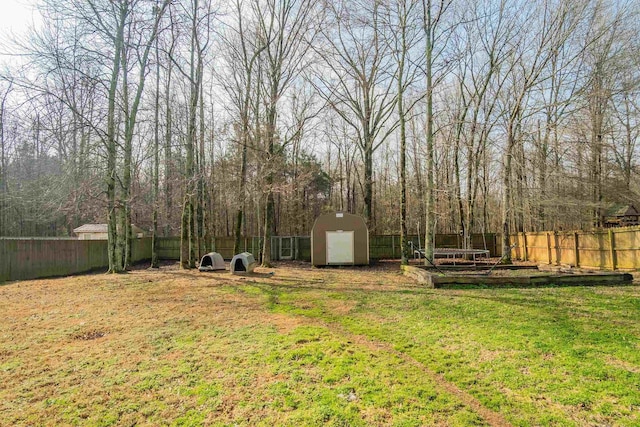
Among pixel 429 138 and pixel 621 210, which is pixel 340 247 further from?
pixel 621 210

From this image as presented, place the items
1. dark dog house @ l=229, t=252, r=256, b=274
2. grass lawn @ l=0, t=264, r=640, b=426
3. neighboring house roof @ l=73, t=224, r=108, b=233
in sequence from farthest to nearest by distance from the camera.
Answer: neighboring house roof @ l=73, t=224, r=108, b=233 < dark dog house @ l=229, t=252, r=256, b=274 < grass lawn @ l=0, t=264, r=640, b=426

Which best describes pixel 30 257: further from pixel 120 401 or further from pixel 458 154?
pixel 458 154

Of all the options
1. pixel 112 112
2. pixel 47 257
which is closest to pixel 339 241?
pixel 112 112

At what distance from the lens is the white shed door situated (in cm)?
1752

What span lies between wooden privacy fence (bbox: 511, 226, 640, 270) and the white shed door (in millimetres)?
8599

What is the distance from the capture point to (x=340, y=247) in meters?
17.6

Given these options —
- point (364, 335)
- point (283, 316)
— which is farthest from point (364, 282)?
point (364, 335)

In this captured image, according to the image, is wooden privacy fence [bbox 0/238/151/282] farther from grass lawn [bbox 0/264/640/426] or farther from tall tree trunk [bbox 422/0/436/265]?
tall tree trunk [bbox 422/0/436/265]

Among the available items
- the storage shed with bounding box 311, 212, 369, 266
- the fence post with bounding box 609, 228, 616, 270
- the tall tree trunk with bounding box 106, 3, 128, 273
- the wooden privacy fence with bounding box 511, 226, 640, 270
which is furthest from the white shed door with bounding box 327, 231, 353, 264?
the fence post with bounding box 609, 228, 616, 270

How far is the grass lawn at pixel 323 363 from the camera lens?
302 cm

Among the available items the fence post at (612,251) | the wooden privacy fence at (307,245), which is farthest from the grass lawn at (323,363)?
the wooden privacy fence at (307,245)

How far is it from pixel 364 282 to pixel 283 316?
5.19m

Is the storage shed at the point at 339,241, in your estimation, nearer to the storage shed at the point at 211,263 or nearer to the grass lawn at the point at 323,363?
the storage shed at the point at 211,263

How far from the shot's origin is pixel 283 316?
6.27 m
